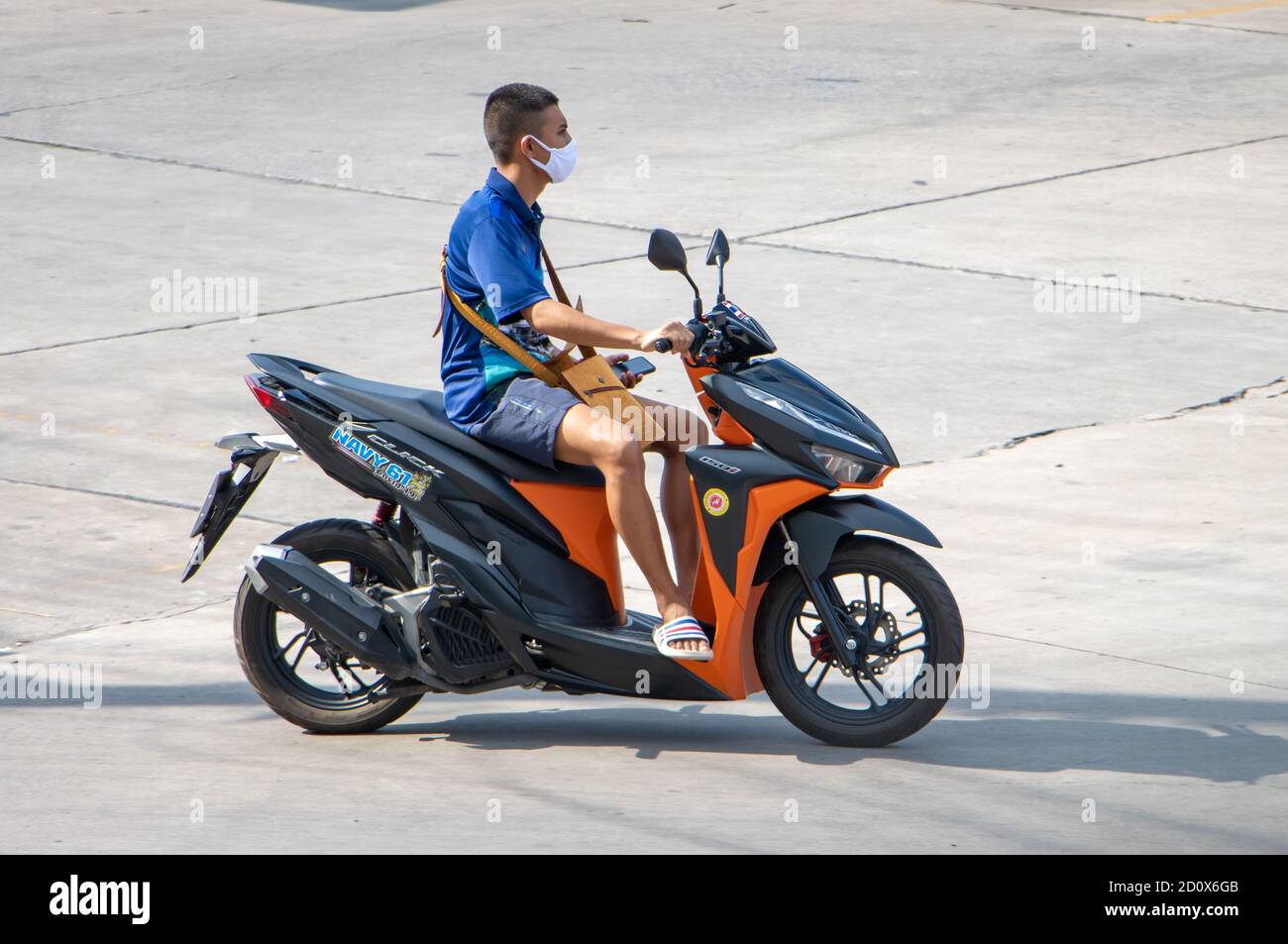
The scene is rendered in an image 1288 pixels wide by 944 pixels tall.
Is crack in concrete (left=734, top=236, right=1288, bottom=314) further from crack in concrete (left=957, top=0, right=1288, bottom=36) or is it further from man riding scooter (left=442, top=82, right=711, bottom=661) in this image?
crack in concrete (left=957, top=0, right=1288, bottom=36)

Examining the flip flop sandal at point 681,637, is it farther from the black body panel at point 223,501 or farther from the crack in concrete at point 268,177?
the crack in concrete at point 268,177

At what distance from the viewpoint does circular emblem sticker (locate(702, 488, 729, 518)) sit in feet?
18.9

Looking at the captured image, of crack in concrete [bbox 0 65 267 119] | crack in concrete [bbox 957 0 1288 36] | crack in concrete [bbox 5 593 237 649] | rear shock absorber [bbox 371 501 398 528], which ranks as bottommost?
crack in concrete [bbox 5 593 237 649]

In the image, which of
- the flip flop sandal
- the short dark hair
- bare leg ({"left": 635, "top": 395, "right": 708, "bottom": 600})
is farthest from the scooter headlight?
the short dark hair

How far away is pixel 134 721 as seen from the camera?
20.3ft

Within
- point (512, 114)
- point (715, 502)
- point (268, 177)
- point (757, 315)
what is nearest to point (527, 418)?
point (715, 502)

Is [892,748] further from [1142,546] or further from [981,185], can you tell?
[981,185]

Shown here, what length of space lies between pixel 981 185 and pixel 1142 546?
6.28m

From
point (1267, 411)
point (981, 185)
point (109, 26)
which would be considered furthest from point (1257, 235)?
point (109, 26)

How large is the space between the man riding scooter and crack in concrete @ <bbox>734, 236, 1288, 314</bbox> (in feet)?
19.1

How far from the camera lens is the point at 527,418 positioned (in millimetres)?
5750

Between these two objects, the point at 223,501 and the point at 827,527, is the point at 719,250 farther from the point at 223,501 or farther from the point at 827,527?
the point at 223,501

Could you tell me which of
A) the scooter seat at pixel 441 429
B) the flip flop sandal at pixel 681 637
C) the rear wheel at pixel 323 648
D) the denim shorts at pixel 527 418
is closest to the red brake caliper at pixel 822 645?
the flip flop sandal at pixel 681 637

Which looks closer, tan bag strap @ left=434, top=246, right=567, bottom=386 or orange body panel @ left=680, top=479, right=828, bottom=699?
orange body panel @ left=680, top=479, right=828, bottom=699
